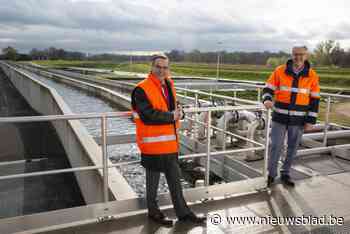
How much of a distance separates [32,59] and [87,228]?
167258 millimetres

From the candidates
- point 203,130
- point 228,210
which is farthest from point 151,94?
point 203,130

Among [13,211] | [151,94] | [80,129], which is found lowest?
[13,211]

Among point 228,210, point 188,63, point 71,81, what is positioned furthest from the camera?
point 188,63

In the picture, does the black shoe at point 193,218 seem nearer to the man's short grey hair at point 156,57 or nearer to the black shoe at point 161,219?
the black shoe at point 161,219

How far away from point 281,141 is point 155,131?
2.04 meters

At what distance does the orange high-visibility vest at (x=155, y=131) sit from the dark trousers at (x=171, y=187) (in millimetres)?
200

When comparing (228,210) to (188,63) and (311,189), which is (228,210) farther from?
(188,63)

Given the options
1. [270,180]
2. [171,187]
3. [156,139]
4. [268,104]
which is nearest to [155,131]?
[156,139]

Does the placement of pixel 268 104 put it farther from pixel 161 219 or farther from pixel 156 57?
pixel 161 219

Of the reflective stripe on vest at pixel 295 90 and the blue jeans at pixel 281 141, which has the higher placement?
the reflective stripe on vest at pixel 295 90

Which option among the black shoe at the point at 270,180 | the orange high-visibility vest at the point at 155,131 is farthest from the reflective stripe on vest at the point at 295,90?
the orange high-visibility vest at the point at 155,131

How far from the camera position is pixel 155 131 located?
9.68 ft

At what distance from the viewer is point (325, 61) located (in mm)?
68125

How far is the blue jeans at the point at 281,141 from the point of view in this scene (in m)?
4.13
